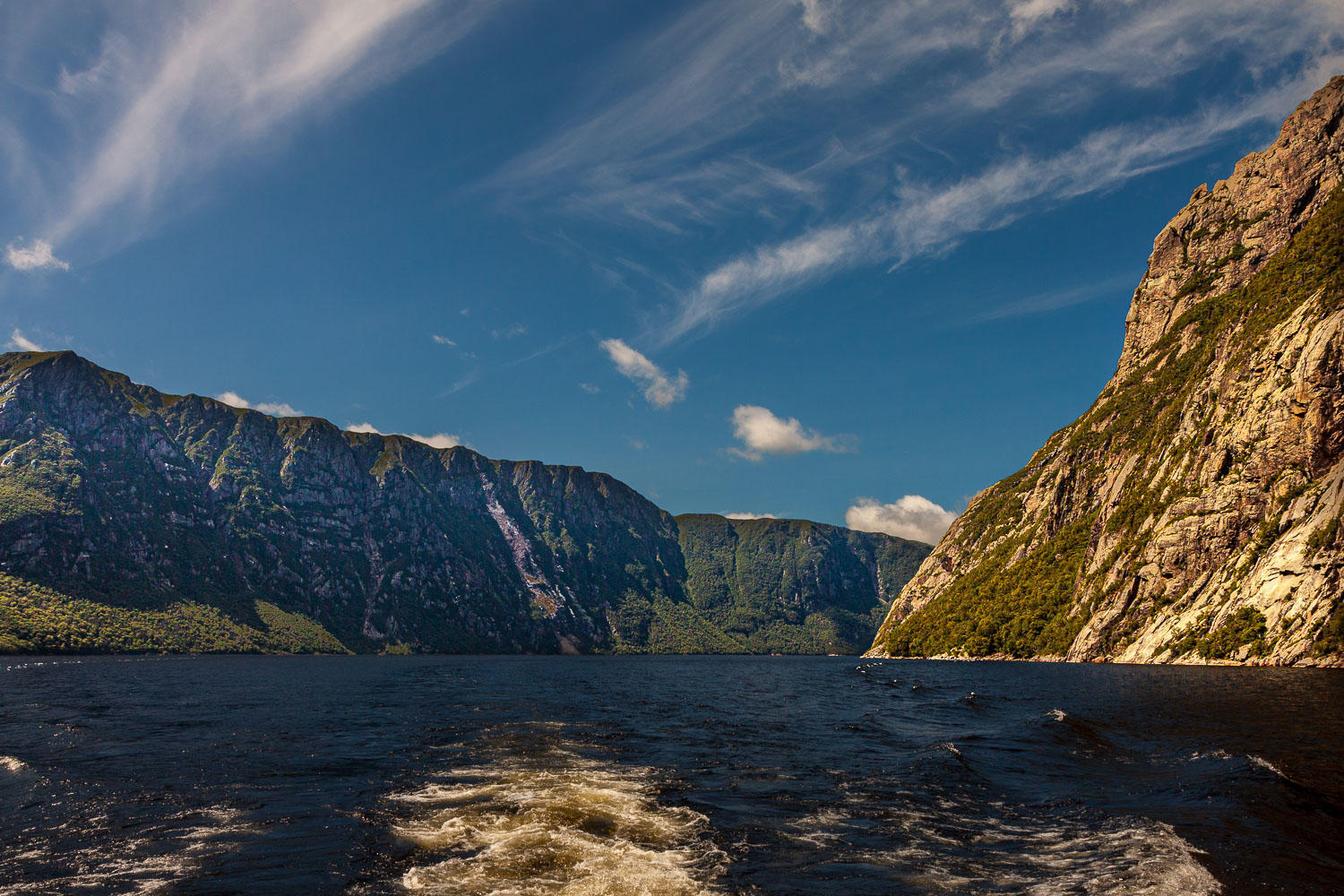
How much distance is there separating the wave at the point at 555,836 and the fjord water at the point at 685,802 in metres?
0.10

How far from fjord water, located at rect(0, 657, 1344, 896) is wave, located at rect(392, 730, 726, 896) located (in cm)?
10

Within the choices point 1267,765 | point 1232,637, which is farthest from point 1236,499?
point 1267,765

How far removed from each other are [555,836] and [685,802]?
575 cm

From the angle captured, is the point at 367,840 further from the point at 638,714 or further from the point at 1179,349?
the point at 1179,349

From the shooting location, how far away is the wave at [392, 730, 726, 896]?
639 inches

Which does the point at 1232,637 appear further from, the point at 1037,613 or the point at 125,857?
the point at 125,857

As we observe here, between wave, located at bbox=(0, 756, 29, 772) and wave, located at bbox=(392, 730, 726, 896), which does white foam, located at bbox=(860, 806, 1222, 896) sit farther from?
wave, located at bbox=(0, 756, 29, 772)

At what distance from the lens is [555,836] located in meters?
20.0

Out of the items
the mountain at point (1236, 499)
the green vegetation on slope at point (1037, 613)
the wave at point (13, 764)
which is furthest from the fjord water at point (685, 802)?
the green vegetation on slope at point (1037, 613)

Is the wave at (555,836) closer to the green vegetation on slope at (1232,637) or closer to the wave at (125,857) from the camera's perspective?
the wave at (125,857)

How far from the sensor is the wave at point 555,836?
16.2 metres

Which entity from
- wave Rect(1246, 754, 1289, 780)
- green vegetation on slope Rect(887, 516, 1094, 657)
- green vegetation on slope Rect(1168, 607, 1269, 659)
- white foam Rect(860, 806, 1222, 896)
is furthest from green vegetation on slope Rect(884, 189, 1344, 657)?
white foam Rect(860, 806, 1222, 896)

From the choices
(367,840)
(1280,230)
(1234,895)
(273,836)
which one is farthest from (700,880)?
(1280,230)

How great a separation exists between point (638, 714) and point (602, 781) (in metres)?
26.8
